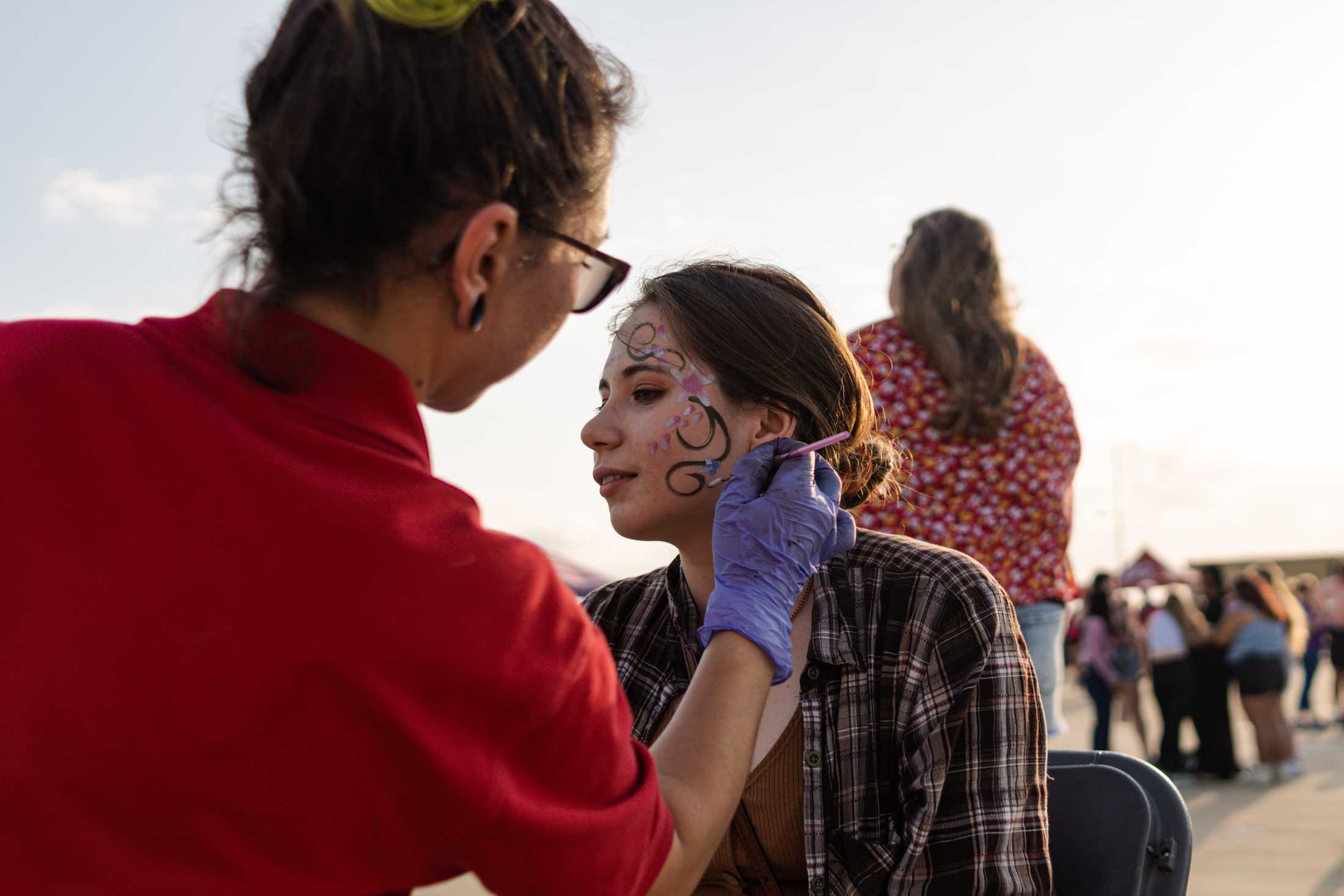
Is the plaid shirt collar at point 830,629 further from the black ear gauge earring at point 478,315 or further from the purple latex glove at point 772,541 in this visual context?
the black ear gauge earring at point 478,315

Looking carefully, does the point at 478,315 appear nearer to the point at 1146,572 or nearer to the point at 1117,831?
the point at 1117,831

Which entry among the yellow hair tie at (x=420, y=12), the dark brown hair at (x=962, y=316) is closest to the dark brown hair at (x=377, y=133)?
the yellow hair tie at (x=420, y=12)

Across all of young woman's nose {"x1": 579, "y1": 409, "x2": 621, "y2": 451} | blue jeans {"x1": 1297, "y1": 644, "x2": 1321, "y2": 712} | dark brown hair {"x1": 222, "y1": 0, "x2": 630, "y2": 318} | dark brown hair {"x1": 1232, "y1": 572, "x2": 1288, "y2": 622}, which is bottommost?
blue jeans {"x1": 1297, "y1": 644, "x2": 1321, "y2": 712}

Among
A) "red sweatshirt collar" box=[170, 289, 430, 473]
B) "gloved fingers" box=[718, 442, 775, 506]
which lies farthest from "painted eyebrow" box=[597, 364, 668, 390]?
"red sweatshirt collar" box=[170, 289, 430, 473]

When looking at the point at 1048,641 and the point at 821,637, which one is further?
the point at 1048,641

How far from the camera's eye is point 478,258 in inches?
51.6

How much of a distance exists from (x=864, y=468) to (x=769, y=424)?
26cm

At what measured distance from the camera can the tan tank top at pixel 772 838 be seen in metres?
2.22

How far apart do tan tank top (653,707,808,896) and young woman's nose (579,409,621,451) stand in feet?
2.05

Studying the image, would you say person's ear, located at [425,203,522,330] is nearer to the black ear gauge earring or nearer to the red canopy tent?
the black ear gauge earring

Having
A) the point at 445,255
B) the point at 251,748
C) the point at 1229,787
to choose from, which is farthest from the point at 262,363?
the point at 1229,787

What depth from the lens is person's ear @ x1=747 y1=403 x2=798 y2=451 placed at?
8.50 ft

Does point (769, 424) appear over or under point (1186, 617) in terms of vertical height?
over

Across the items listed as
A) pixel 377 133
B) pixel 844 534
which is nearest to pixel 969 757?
pixel 844 534
